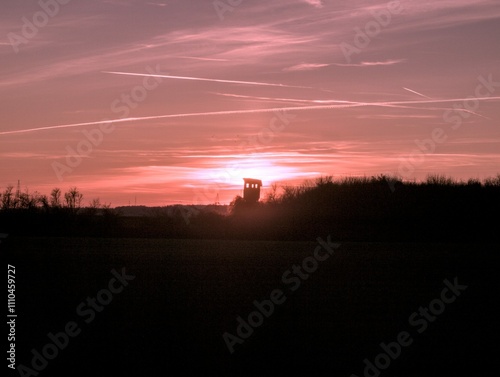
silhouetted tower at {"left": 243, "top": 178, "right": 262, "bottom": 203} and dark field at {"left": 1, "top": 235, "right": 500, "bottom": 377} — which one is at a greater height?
silhouetted tower at {"left": 243, "top": 178, "right": 262, "bottom": 203}

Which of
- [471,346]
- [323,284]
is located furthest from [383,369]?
[323,284]

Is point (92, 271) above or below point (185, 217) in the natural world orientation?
below

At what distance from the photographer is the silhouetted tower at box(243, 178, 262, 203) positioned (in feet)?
202

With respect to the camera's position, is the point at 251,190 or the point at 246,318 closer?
the point at 246,318

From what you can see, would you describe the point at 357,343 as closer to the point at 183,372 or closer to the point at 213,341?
the point at 213,341

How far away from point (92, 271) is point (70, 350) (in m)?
9.60

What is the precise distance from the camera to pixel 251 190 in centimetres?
6288

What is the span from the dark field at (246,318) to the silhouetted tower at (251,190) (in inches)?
1633

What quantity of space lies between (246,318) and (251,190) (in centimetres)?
5209

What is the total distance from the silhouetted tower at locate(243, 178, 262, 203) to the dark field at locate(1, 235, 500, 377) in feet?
136

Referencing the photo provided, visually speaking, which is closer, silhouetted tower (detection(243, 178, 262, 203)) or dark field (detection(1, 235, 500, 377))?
dark field (detection(1, 235, 500, 377))

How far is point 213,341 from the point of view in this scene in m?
9.14

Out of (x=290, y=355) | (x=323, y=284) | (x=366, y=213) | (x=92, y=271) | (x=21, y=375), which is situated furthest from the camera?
(x=366, y=213)

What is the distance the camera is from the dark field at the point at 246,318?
795cm
